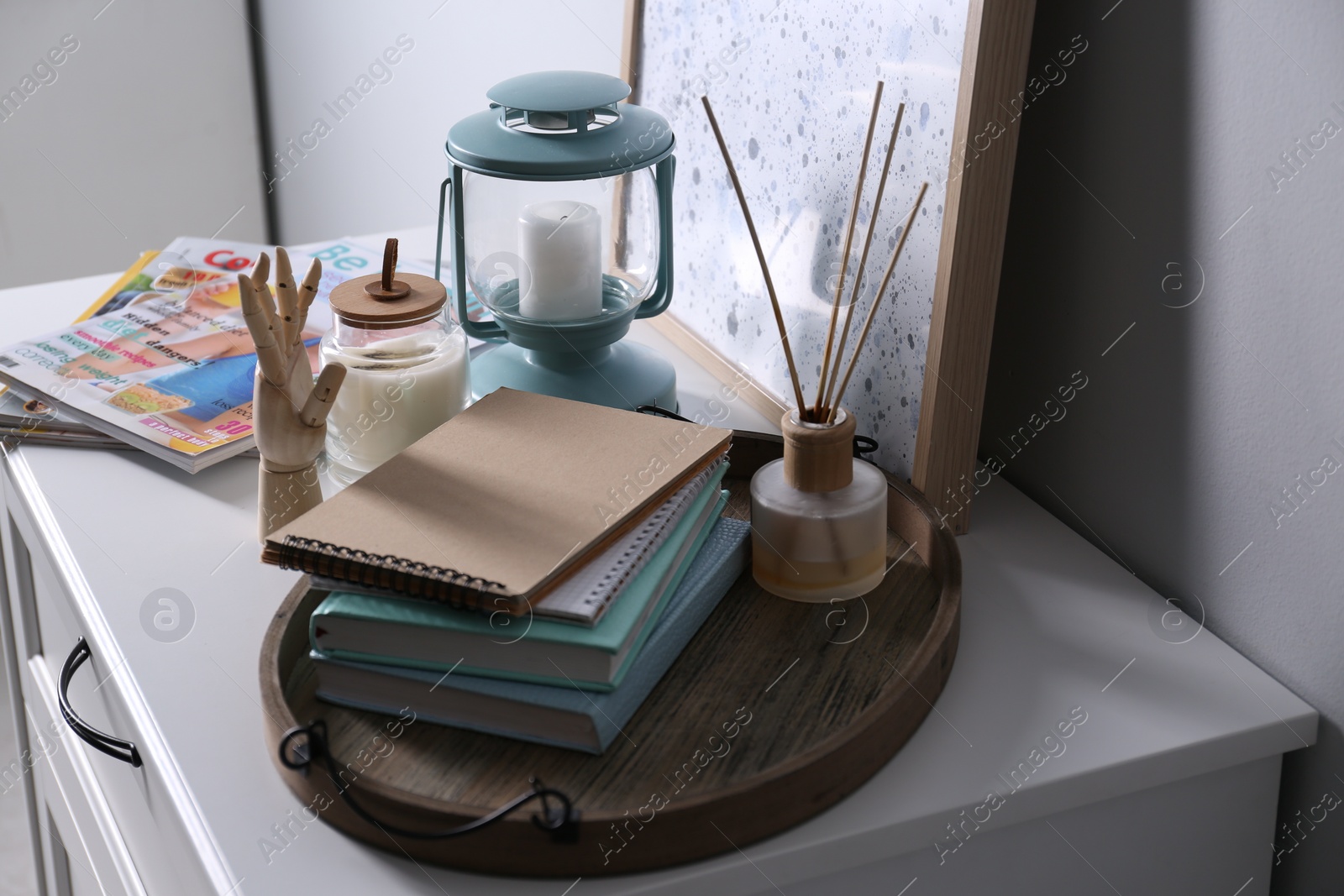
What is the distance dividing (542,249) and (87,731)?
0.46 metres

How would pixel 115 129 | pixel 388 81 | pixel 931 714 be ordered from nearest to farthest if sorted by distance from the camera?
pixel 931 714, pixel 388 81, pixel 115 129

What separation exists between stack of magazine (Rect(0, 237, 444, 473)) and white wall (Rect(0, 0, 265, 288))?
126 cm

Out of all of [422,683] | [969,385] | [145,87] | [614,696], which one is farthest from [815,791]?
[145,87]

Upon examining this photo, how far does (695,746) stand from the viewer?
2.05 ft

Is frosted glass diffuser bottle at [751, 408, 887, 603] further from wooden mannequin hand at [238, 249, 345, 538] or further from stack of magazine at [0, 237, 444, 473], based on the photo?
stack of magazine at [0, 237, 444, 473]

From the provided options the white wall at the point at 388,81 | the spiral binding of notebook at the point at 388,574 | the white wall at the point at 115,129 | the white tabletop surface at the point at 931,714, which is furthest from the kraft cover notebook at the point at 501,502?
the white wall at the point at 115,129

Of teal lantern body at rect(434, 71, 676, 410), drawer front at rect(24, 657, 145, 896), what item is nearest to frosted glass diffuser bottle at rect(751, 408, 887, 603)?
teal lantern body at rect(434, 71, 676, 410)

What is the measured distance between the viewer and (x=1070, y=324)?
81 centimetres

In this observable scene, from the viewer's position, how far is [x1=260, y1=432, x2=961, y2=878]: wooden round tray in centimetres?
56

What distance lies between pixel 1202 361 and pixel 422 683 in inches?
19.9

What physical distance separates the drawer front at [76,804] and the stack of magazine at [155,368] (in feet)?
0.84

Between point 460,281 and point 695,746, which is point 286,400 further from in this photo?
point 695,746

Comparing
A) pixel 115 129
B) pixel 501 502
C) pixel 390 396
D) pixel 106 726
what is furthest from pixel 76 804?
pixel 115 129

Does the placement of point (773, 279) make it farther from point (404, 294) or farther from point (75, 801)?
point (75, 801)
